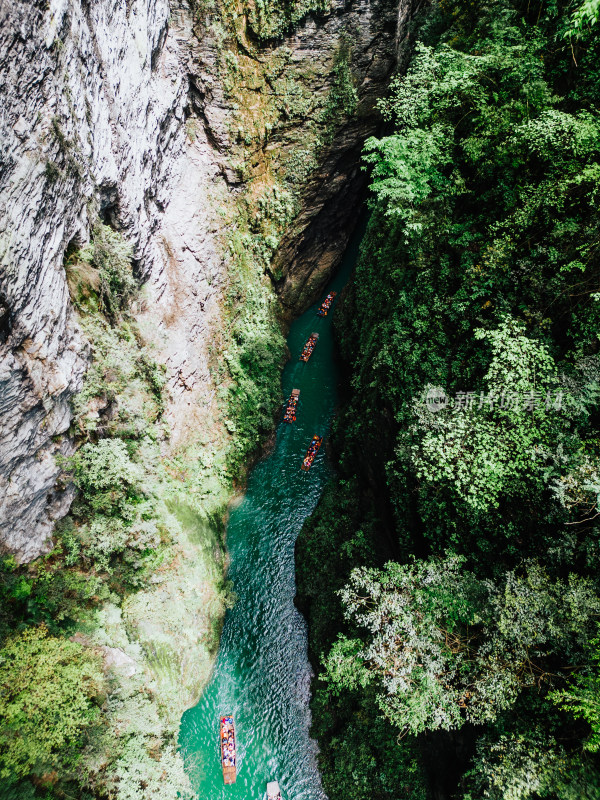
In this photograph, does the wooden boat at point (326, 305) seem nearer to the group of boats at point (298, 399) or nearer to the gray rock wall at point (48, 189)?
the group of boats at point (298, 399)

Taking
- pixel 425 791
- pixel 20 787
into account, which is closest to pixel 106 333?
pixel 20 787

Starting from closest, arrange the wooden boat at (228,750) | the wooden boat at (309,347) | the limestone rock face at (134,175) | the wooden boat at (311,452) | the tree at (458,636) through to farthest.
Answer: the tree at (458,636) → the limestone rock face at (134,175) → the wooden boat at (228,750) → the wooden boat at (311,452) → the wooden boat at (309,347)

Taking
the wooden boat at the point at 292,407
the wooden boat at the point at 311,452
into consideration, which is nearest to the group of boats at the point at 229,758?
the wooden boat at the point at 311,452

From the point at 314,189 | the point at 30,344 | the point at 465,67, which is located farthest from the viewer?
the point at 314,189

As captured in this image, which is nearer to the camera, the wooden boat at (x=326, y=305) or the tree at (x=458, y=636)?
the tree at (x=458, y=636)

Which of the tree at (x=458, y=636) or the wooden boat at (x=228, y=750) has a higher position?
the tree at (x=458, y=636)

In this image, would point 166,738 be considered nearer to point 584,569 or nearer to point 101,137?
point 584,569

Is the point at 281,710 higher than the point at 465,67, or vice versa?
the point at 465,67
